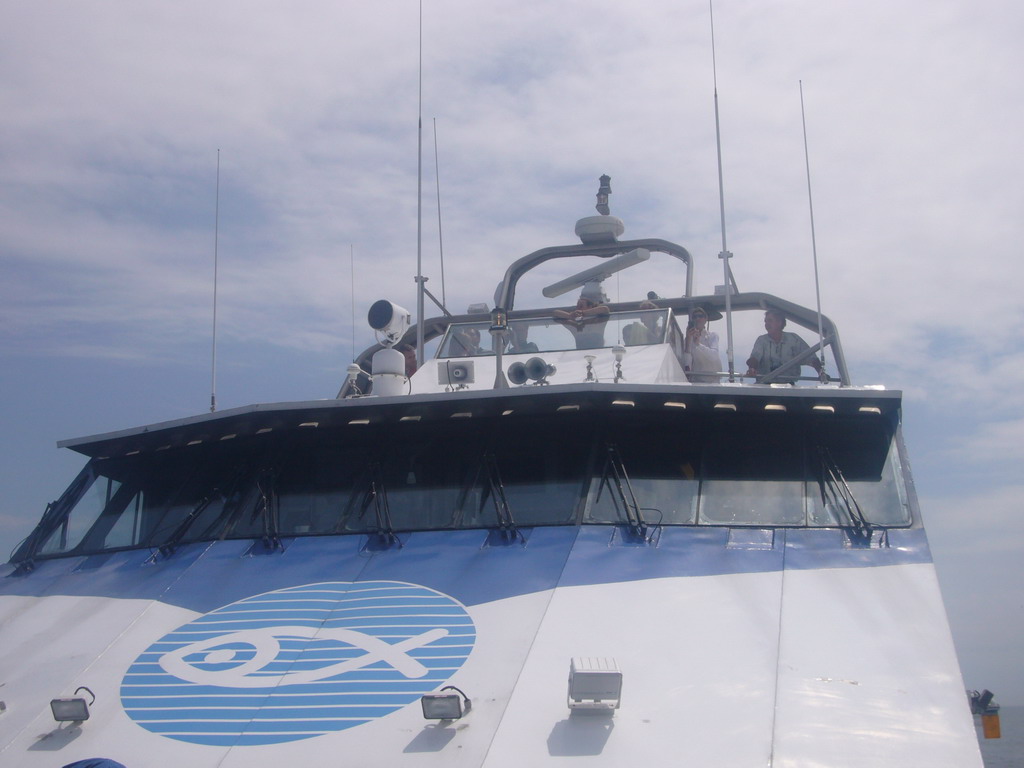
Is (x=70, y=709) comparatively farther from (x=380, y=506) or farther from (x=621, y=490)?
(x=621, y=490)

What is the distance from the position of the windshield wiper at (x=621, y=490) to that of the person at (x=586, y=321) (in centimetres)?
334

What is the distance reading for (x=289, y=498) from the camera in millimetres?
8148

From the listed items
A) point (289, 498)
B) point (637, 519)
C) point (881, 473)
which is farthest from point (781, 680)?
point (289, 498)

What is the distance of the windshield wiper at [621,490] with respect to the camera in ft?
23.9

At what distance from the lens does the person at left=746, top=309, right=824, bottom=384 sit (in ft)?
35.8

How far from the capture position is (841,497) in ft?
24.8

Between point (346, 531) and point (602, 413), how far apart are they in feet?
6.81

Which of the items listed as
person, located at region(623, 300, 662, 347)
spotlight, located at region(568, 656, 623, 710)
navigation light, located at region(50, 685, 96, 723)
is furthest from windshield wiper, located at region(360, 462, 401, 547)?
person, located at region(623, 300, 662, 347)

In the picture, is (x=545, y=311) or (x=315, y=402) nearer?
(x=315, y=402)

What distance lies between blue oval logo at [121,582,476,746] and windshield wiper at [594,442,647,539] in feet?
4.76

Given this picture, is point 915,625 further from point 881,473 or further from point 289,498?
point 289,498

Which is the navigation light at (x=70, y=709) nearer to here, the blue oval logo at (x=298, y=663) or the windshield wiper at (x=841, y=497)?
the blue oval logo at (x=298, y=663)

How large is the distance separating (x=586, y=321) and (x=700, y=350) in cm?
123

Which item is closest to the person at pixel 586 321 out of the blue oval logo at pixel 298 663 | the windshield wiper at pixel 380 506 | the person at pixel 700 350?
the person at pixel 700 350
